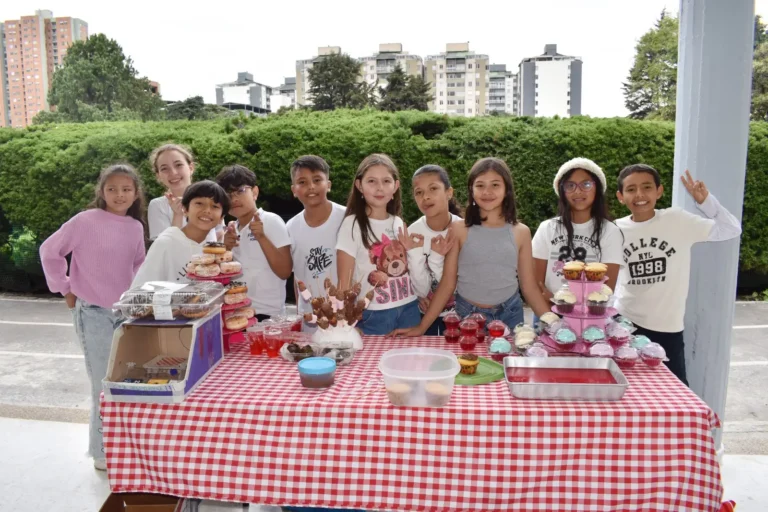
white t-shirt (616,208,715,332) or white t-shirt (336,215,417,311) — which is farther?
white t-shirt (616,208,715,332)

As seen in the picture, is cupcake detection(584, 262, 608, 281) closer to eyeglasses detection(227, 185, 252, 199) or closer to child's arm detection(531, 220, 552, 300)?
child's arm detection(531, 220, 552, 300)

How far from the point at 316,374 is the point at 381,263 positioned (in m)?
0.85

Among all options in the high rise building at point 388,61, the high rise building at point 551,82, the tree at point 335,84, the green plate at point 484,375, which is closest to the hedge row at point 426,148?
the green plate at point 484,375

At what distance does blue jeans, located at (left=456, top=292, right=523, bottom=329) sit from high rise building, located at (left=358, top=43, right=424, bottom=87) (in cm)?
7246

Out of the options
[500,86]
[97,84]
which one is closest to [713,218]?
[97,84]

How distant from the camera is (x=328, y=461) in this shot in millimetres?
1911

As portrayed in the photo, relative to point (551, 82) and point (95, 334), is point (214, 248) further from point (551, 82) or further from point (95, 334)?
point (551, 82)

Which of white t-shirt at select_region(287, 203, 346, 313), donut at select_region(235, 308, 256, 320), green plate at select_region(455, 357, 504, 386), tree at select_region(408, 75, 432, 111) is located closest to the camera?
green plate at select_region(455, 357, 504, 386)

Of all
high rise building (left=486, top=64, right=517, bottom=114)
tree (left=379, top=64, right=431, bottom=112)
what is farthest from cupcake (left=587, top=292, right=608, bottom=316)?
high rise building (left=486, top=64, right=517, bottom=114)

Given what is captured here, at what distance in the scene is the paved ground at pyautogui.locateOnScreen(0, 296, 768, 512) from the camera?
3.00 metres

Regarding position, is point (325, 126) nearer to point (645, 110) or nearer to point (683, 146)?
point (683, 146)

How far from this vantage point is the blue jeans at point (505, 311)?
2.84 meters

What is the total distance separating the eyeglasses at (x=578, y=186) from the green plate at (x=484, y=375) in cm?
108

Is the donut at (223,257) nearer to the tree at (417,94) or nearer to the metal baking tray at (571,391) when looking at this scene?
the metal baking tray at (571,391)
